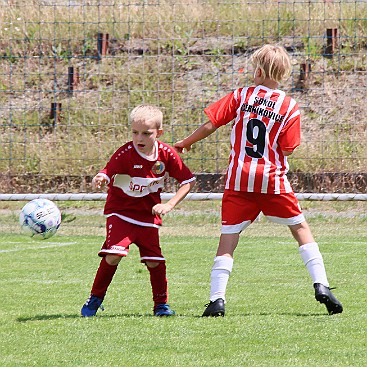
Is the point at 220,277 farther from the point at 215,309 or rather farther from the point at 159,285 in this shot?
the point at 159,285

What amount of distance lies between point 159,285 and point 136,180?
65 centimetres

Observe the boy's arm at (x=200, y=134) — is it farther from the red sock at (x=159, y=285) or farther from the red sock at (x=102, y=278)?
the red sock at (x=102, y=278)

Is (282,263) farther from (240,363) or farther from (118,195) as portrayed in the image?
(240,363)

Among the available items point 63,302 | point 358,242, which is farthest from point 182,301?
point 358,242

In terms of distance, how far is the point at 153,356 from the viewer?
16.6ft

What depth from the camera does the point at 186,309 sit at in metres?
6.71

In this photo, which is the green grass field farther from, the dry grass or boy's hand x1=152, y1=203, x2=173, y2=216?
the dry grass

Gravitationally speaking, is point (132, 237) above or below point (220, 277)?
above

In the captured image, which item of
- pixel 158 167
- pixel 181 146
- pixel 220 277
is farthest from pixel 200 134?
pixel 220 277

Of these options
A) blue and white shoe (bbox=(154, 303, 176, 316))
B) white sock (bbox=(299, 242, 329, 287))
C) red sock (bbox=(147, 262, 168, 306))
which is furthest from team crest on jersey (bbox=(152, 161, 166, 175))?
white sock (bbox=(299, 242, 329, 287))

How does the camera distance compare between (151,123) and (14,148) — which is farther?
(14,148)

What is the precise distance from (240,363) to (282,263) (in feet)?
13.7

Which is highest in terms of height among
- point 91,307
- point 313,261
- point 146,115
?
point 146,115

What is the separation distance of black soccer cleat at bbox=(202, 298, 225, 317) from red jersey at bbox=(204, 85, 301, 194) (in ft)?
2.25
